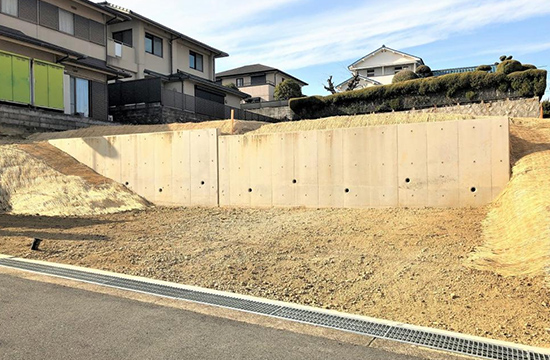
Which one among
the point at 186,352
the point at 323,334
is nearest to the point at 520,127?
the point at 323,334

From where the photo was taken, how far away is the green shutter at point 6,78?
15.7m

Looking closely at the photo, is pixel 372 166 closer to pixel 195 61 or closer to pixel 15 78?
pixel 15 78

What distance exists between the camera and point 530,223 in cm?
584

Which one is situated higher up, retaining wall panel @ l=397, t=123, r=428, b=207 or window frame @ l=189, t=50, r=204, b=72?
window frame @ l=189, t=50, r=204, b=72

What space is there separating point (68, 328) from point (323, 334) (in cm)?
226

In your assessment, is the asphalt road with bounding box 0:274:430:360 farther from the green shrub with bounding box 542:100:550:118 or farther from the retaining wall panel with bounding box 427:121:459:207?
the green shrub with bounding box 542:100:550:118

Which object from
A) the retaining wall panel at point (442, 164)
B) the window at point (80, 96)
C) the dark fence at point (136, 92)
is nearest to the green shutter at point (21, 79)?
the window at point (80, 96)

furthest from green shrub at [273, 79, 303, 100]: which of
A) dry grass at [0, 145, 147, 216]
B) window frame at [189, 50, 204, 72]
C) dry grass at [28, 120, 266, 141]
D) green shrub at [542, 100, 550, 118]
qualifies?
dry grass at [0, 145, 147, 216]

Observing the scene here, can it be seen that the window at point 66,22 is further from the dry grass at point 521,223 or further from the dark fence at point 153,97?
the dry grass at point 521,223

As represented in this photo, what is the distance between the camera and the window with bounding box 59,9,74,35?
20.2 m

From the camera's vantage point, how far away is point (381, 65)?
1667 inches

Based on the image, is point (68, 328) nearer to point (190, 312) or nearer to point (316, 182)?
point (190, 312)

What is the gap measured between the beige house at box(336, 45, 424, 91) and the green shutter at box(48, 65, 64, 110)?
2761 cm

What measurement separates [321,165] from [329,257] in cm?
415
